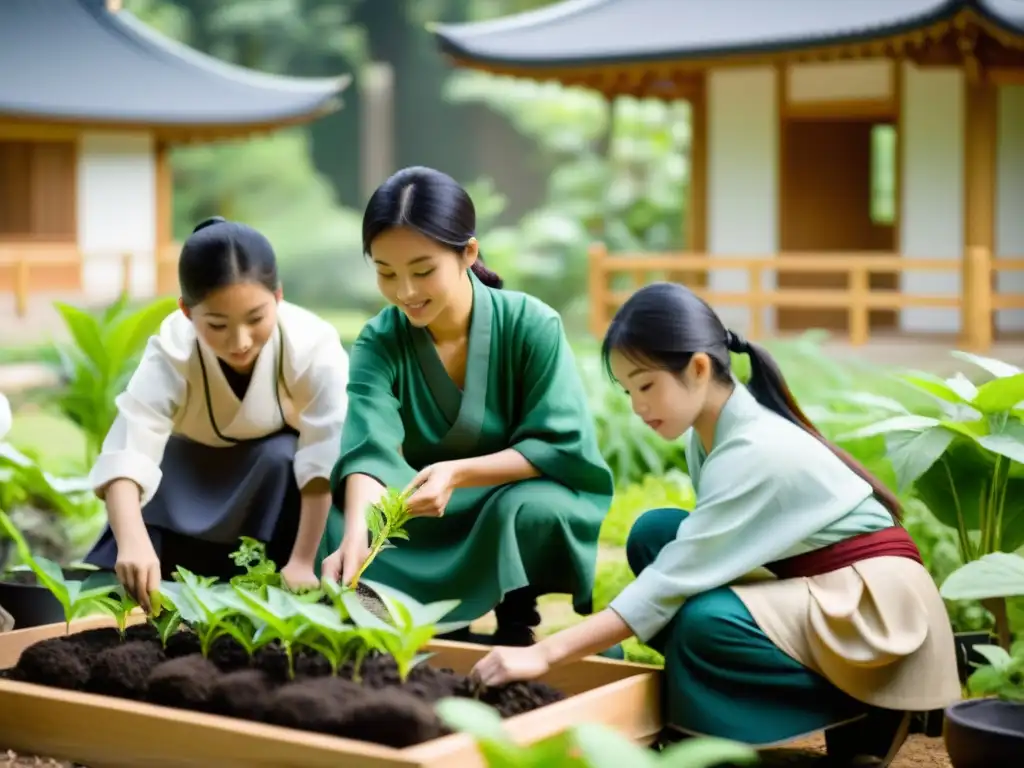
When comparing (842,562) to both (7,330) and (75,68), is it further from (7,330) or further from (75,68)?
(75,68)

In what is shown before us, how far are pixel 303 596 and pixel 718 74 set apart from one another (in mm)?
9529

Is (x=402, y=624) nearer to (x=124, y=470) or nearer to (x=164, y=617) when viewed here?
(x=164, y=617)

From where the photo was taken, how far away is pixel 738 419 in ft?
9.04

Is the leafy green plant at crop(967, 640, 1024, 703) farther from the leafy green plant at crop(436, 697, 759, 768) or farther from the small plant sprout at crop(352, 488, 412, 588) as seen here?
the small plant sprout at crop(352, 488, 412, 588)

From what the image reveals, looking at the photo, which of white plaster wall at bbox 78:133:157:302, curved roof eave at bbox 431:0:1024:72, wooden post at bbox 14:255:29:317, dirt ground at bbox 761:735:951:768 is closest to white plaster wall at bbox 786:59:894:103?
curved roof eave at bbox 431:0:1024:72

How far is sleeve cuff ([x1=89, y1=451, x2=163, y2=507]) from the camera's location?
3258mm

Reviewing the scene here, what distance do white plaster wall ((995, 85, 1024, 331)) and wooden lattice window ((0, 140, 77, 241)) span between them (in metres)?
10.5

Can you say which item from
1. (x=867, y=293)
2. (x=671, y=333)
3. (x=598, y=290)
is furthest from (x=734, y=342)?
(x=598, y=290)

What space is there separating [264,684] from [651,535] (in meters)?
0.85

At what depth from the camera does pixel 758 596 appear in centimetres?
268

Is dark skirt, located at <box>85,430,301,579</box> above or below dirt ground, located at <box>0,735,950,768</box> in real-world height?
above

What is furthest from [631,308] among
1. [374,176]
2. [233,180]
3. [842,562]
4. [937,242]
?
[374,176]

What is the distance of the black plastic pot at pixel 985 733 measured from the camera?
2424 mm

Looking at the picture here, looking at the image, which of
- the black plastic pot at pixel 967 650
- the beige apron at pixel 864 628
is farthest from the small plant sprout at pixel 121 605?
the black plastic pot at pixel 967 650
